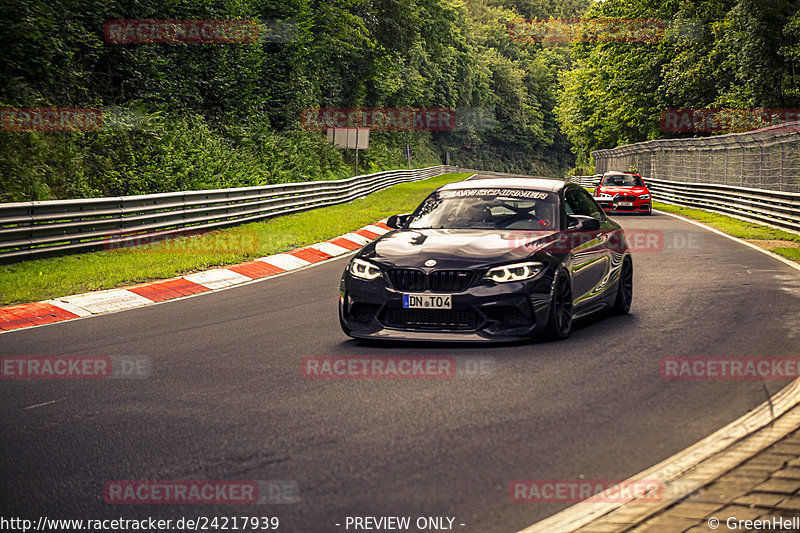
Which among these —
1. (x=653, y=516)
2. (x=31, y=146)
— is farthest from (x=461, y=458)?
(x=31, y=146)

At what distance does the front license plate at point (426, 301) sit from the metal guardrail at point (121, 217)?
8.38 meters

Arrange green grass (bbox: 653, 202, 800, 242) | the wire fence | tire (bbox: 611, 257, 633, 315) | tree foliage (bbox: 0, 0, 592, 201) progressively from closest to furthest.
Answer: tire (bbox: 611, 257, 633, 315)
green grass (bbox: 653, 202, 800, 242)
tree foliage (bbox: 0, 0, 592, 201)
the wire fence

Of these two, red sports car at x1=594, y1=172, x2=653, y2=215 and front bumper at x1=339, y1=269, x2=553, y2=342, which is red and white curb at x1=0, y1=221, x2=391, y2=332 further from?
red sports car at x1=594, y1=172, x2=653, y2=215

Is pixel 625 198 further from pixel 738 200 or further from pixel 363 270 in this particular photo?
pixel 363 270

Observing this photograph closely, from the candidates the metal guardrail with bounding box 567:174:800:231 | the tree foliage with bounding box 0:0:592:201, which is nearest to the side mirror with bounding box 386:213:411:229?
the tree foliage with bounding box 0:0:592:201

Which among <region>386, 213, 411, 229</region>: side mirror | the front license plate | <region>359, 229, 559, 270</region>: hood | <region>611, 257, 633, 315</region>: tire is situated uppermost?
<region>386, 213, 411, 229</region>: side mirror

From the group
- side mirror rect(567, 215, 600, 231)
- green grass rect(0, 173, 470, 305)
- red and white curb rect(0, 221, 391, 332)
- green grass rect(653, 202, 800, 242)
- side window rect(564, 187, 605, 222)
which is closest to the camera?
side mirror rect(567, 215, 600, 231)

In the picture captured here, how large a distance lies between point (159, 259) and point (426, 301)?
8.81 metres

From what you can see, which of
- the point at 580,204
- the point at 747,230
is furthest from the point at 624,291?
the point at 747,230

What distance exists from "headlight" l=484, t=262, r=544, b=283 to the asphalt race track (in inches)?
25.3

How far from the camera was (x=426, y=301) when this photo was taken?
764cm

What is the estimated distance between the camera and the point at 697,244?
59.7 ft

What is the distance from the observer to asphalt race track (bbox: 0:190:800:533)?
4.42m

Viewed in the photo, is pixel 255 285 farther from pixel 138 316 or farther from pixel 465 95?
pixel 465 95
